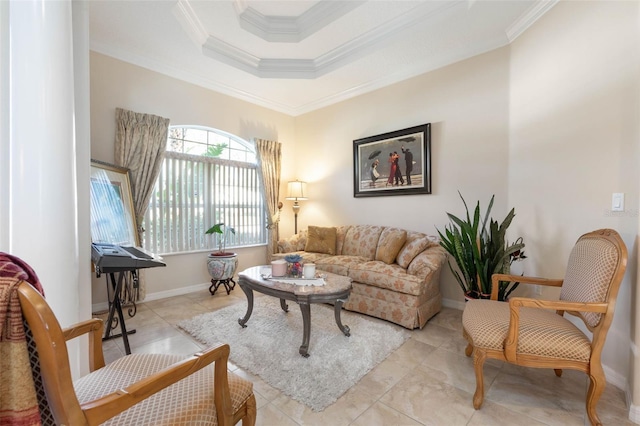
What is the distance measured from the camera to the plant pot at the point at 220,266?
12.1 ft

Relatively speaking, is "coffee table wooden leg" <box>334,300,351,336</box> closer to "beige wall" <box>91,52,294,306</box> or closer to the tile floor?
the tile floor

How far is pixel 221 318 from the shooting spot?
290 cm

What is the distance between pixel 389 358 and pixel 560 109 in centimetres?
252

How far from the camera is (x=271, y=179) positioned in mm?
4715

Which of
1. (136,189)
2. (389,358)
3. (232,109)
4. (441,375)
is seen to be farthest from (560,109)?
(136,189)

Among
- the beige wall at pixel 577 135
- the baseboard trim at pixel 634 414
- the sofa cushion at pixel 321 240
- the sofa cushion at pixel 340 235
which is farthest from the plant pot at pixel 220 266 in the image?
the baseboard trim at pixel 634 414

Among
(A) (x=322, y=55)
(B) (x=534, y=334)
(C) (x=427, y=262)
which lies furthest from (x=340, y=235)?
(B) (x=534, y=334)

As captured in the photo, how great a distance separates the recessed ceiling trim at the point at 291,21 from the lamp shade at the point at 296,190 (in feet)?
7.10

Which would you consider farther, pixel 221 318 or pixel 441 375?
pixel 221 318

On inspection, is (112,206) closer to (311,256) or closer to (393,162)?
A: (311,256)

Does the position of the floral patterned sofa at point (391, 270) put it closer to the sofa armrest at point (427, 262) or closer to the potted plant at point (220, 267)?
the sofa armrest at point (427, 262)

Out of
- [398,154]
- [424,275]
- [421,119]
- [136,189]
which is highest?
[421,119]

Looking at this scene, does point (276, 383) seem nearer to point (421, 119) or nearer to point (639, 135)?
point (639, 135)

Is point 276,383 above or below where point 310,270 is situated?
below
